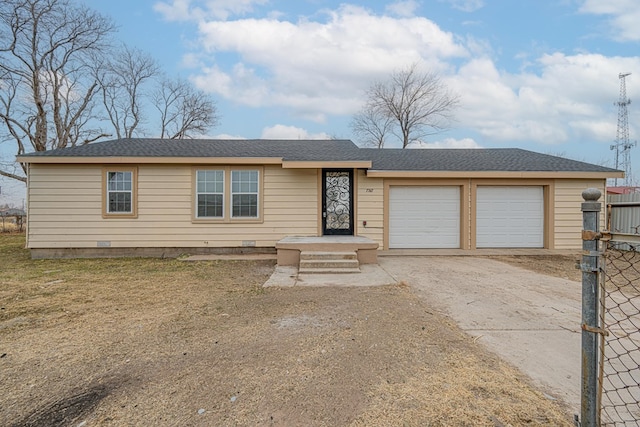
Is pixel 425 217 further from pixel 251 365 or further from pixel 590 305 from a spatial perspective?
pixel 590 305

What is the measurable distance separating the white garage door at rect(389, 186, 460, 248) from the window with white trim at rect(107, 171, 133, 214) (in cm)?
733

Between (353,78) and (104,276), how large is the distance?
21611mm

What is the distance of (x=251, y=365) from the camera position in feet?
8.51

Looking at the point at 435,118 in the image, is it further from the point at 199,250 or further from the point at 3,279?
the point at 3,279

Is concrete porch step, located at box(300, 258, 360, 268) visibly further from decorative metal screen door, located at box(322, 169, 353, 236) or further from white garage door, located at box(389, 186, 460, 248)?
white garage door, located at box(389, 186, 460, 248)

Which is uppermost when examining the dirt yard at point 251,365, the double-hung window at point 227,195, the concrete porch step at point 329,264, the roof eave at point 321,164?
the roof eave at point 321,164

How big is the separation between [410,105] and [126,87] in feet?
74.7

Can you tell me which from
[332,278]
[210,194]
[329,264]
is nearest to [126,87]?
[210,194]

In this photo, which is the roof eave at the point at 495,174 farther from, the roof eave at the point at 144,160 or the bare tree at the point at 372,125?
the bare tree at the point at 372,125

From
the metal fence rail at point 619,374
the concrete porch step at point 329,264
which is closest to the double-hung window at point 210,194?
the concrete porch step at point 329,264

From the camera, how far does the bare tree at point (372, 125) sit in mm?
26605

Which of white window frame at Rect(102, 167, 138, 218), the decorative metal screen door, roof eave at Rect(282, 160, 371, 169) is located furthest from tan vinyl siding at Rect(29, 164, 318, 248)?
roof eave at Rect(282, 160, 371, 169)

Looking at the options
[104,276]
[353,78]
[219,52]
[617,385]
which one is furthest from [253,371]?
[353,78]

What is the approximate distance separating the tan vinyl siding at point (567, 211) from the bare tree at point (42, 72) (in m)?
25.2
